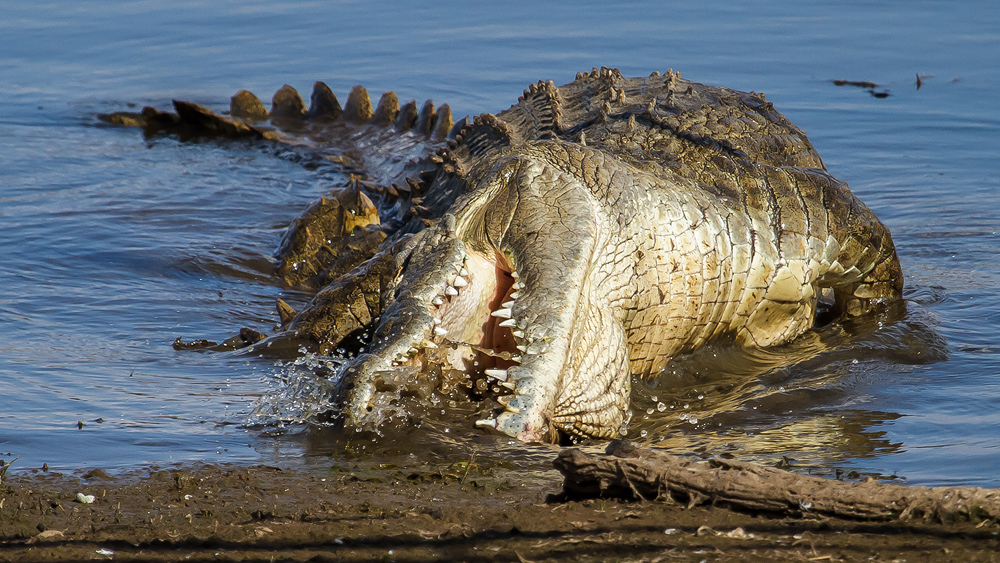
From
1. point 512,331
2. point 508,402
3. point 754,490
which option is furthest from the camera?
point 512,331

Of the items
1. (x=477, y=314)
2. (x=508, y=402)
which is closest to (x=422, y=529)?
(x=508, y=402)

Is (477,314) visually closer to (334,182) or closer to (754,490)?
(754,490)

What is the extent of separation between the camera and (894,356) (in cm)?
443

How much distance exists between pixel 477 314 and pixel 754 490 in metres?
1.29

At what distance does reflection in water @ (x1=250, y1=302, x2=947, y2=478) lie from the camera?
3189 mm

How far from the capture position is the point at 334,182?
8211 mm

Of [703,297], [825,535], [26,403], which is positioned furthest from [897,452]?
[26,403]

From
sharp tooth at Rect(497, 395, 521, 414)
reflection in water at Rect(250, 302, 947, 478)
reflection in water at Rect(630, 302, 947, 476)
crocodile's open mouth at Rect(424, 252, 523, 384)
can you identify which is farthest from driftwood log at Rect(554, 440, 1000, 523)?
reflection in water at Rect(630, 302, 947, 476)

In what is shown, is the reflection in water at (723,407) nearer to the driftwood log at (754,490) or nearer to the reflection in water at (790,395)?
the reflection in water at (790,395)

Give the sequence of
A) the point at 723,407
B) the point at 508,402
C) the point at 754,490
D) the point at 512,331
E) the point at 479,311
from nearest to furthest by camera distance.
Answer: the point at 754,490 → the point at 508,402 → the point at 512,331 → the point at 479,311 → the point at 723,407

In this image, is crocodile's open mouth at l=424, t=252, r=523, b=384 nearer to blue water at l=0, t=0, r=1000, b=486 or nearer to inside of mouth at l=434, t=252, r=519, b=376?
inside of mouth at l=434, t=252, r=519, b=376

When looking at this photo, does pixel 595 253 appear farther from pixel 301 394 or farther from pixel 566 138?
pixel 566 138

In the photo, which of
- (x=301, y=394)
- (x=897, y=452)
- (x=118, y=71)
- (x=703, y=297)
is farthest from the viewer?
(x=118, y=71)

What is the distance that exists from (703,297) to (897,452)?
3.09ft
